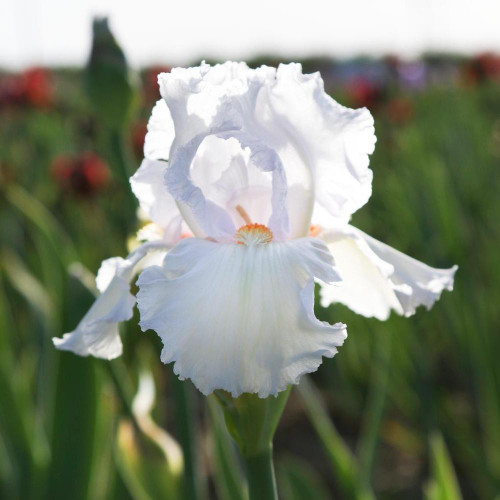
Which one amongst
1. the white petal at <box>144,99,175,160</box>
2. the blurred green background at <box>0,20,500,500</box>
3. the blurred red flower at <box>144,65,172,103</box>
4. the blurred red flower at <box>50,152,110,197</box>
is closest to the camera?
the white petal at <box>144,99,175,160</box>

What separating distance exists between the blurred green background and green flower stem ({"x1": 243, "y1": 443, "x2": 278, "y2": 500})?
18cm

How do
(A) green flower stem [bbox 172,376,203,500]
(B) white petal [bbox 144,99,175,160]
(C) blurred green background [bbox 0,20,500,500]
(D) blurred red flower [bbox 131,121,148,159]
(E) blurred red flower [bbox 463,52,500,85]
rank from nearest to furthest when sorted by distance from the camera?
(B) white petal [bbox 144,99,175,160] → (A) green flower stem [bbox 172,376,203,500] → (C) blurred green background [bbox 0,20,500,500] → (D) blurred red flower [bbox 131,121,148,159] → (E) blurred red flower [bbox 463,52,500,85]

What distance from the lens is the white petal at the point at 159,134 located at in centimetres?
46

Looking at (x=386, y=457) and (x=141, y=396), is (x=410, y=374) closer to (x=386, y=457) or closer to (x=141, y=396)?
(x=386, y=457)

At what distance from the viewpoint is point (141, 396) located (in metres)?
0.78

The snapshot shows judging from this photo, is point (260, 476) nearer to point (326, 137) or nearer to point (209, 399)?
point (326, 137)

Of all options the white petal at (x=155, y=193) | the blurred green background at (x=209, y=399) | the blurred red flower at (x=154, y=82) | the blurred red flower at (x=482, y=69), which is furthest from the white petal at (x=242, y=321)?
the blurred red flower at (x=482, y=69)

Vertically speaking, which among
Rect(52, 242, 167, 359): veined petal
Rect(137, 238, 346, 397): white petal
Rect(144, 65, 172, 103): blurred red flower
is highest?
Rect(137, 238, 346, 397): white petal

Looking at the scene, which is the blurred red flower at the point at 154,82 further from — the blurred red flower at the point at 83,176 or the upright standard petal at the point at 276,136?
the upright standard petal at the point at 276,136

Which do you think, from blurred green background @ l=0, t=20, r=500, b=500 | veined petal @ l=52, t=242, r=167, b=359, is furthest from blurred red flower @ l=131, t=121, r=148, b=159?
veined petal @ l=52, t=242, r=167, b=359

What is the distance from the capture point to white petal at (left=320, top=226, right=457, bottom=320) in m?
0.42

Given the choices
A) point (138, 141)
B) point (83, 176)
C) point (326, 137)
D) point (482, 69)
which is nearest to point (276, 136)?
point (326, 137)

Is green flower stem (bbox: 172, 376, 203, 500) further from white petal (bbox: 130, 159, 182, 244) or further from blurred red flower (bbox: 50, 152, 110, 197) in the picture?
blurred red flower (bbox: 50, 152, 110, 197)

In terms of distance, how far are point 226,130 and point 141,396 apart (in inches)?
18.6
